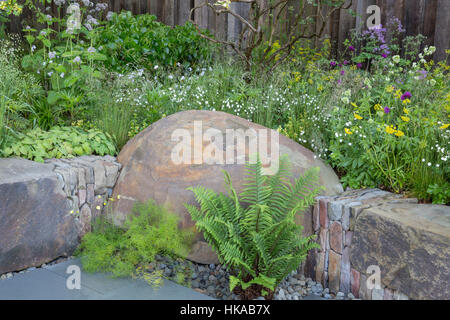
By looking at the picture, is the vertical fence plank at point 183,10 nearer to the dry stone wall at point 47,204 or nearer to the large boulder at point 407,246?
the dry stone wall at point 47,204

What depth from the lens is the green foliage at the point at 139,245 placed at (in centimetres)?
288

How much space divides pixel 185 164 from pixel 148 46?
2.95 meters

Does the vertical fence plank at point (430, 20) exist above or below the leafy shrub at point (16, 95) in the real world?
above

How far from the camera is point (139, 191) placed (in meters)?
3.29

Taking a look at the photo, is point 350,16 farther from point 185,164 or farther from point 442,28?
point 185,164

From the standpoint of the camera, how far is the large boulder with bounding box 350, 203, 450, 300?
93.5 inches

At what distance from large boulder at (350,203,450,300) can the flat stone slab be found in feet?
3.31

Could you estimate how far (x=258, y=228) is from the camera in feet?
8.86

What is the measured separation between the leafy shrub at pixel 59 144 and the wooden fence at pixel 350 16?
8.25 feet

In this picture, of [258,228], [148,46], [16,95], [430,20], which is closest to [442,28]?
[430,20]

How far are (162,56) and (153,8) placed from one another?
7.83ft

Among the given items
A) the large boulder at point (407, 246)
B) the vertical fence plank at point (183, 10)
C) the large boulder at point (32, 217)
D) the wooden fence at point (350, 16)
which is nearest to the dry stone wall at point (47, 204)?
the large boulder at point (32, 217)

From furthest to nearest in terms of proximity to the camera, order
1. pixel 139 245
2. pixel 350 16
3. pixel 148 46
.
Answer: pixel 350 16
pixel 148 46
pixel 139 245
